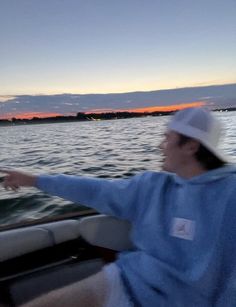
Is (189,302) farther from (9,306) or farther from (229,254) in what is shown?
(9,306)

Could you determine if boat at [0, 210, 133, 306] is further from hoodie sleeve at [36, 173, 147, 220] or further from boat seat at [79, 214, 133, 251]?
hoodie sleeve at [36, 173, 147, 220]

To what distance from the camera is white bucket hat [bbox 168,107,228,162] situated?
1.87 m

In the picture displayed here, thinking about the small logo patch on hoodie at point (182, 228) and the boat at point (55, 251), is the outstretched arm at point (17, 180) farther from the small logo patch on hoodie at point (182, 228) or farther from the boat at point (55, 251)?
the small logo patch on hoodie at point (182, 228)

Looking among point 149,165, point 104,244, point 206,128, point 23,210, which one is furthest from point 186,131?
point 149,165

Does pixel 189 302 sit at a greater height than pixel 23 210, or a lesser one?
greater

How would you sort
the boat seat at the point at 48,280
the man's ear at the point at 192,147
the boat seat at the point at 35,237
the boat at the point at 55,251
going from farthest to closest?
the boat seat at the point at 35,237
the boat at the point at 55,251
the boat seat at the point at 48,280
the man's ear at the point at 192,147

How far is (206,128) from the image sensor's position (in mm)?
1873

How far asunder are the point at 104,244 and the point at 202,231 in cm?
108

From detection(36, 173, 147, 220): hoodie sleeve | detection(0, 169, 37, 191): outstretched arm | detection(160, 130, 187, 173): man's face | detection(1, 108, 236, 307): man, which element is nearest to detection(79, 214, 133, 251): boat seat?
detection(36, 173, 147, 220): hoodie sleeve

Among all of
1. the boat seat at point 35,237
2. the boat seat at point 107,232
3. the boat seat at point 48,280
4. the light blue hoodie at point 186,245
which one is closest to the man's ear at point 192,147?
the light blue hoodie at point 186,245

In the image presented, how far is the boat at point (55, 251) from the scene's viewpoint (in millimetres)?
2508

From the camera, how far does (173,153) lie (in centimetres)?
194

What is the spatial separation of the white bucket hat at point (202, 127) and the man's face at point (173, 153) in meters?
0.05

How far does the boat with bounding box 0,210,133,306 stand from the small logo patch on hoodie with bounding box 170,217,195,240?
2.50ft
